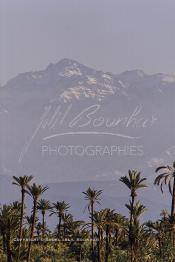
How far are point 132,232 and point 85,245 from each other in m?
33.5

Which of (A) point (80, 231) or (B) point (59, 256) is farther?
(A) point (80, 231)

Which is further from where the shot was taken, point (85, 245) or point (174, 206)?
point (85, 245)

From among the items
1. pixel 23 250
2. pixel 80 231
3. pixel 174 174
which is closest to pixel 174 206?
pixel 174 174

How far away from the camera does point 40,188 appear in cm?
12344

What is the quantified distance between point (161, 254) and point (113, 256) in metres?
18.4

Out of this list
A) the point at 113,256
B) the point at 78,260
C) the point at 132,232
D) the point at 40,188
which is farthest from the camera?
the point at 78,260

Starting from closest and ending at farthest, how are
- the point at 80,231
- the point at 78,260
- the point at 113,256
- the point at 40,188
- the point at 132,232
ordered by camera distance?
the point at 132,232
the point at 40,188
the point at 113,256
the point at 78,260
the point at 80,231

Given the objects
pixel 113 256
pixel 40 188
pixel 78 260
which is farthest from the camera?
pixel 78 260

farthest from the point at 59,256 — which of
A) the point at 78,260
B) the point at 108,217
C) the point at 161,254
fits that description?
the point at 161,254

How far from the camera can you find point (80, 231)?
6132 inches

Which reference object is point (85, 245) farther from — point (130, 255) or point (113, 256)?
point (130, 255)

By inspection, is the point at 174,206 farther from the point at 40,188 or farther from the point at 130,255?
the point at 40,188

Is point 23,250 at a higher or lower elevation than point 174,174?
lower

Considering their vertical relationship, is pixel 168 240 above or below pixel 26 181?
below
